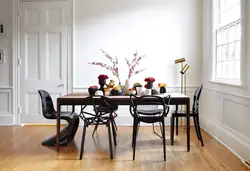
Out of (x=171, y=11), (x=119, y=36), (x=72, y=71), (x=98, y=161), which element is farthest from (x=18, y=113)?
(x=171, y=11)

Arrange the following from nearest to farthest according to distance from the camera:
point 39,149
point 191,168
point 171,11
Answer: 1. point 191,168
2. point 39,149
3. point 171,11

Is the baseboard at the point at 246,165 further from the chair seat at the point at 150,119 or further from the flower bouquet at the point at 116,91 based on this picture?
the flower bouquet at the point at 116,91

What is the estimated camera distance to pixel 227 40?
4.46 metres

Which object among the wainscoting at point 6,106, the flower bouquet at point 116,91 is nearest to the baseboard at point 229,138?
the flower bouquet at point 116,91

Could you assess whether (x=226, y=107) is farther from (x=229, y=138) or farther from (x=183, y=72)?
(x=183, y=72)

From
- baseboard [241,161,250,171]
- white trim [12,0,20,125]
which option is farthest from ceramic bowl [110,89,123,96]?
white trim [12,0,20,125]

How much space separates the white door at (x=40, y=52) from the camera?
18.9 ft

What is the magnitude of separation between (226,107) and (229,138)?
470mm

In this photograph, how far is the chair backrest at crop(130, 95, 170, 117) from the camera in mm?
3574

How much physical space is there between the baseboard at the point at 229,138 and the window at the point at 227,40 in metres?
0.74

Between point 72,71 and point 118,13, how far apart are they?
150 cm

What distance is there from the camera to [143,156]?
3.67 meters

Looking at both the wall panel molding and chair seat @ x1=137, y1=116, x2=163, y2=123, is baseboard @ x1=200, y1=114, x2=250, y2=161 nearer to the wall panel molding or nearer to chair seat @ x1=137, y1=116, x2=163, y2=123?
chair seat @ x1=137, y1=116, x2=163, y2=123

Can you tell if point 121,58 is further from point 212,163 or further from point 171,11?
point 212,163
